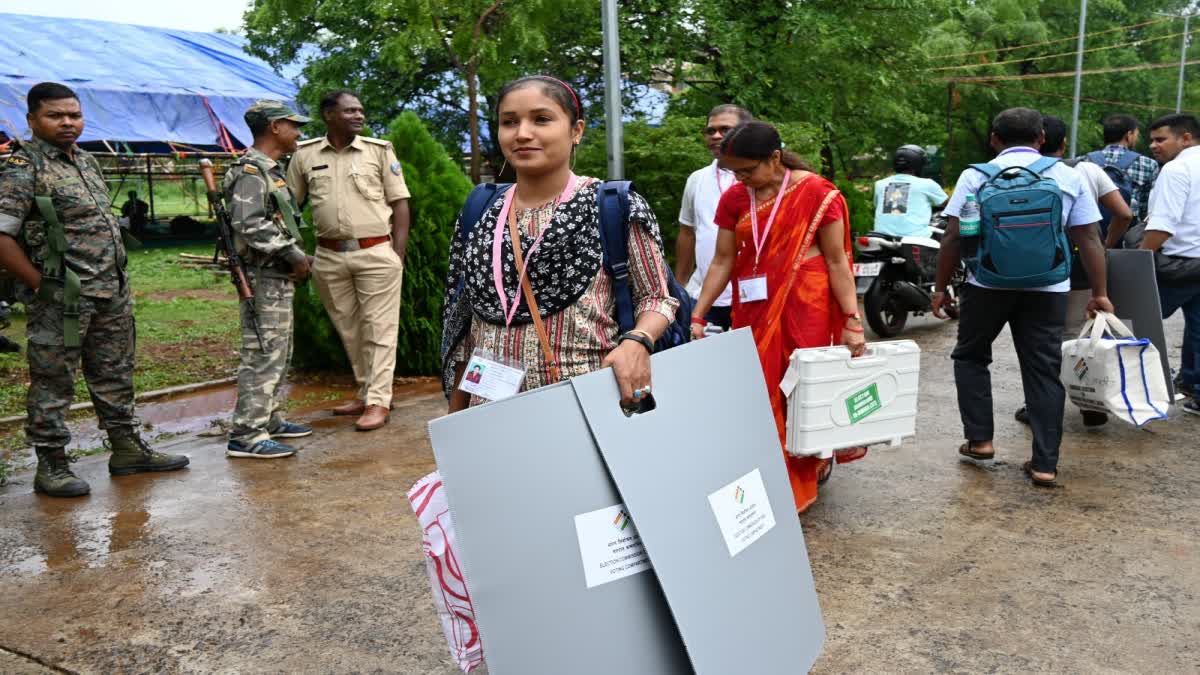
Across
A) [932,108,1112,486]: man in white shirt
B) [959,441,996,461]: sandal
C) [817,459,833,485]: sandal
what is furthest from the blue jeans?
[817,459,833,485]: sandal

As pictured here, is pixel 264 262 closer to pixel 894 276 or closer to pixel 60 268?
pixel 60 268

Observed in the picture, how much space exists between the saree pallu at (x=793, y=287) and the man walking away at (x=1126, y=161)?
4077 mm

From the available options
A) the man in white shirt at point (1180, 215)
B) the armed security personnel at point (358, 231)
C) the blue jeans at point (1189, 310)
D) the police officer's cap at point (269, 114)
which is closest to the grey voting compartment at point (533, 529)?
the police officer's cap at point (269, 114)

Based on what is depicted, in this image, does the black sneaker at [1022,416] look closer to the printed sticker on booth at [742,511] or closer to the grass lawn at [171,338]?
the printed sticker on booth at [742,511]

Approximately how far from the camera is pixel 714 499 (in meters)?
2.11

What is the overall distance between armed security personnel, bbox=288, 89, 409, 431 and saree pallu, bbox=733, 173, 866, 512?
2709 mm

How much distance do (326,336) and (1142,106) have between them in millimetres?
37411

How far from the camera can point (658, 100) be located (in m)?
14.6

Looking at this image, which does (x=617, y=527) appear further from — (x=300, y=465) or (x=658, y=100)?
(x=658, y=100)

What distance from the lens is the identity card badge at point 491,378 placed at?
2455 millimetres

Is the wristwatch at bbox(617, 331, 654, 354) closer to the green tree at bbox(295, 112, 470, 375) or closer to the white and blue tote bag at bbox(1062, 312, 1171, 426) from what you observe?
the white and blue tote bag at bbox(1062, 312, 1171, 426)

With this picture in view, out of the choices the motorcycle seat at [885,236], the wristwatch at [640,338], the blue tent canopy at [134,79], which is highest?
the blue tent canopy at [134,79]

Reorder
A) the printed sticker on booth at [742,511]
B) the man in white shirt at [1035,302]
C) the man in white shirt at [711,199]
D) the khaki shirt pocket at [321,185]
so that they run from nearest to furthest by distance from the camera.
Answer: the printed sticker on booth at [742,511]
the man in white shirt at [1035,302]
the man in white shirt at [711,199]
the khaki shirt pocket at [321,185]

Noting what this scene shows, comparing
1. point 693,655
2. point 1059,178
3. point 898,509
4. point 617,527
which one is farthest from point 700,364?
point 1059,178
